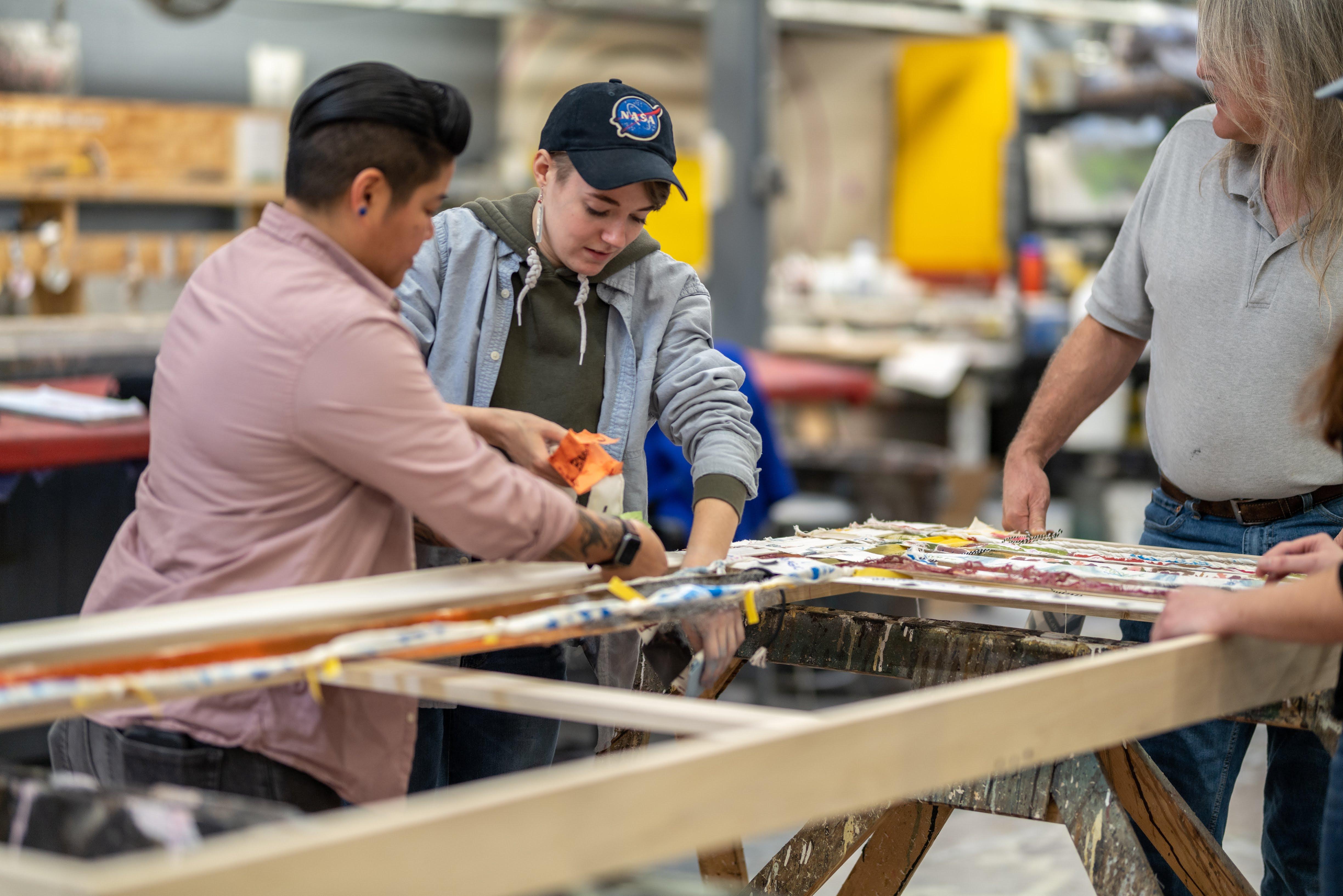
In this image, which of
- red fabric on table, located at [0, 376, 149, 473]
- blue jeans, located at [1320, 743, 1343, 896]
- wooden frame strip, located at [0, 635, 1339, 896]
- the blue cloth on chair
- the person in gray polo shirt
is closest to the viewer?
wooden frame strip, located at [0, 635, 1339, 896]

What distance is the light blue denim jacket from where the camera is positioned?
2039 millimetres

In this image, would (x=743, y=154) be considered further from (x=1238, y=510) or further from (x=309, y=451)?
(x=309, y=451)

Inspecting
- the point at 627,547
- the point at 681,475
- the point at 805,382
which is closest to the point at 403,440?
the point at 627,547

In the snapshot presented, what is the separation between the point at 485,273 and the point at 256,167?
5340 mm

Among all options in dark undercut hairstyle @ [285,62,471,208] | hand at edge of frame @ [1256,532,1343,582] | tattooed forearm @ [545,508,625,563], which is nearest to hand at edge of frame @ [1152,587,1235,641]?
hand at edge of frame @ [1256,532,1343,582]

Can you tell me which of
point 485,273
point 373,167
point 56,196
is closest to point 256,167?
point 56,196

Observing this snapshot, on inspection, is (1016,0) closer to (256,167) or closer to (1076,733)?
(256,167)

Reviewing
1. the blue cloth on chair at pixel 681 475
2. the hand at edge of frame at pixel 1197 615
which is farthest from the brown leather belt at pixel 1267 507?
the blue cloth on chair at pixel 681 475

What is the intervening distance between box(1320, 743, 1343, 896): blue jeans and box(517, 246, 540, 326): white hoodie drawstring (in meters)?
1.18

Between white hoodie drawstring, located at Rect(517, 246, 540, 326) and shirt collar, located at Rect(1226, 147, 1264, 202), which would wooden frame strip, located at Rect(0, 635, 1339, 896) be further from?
shirt collar, located at Rect(1226, 147, 1264, 202)

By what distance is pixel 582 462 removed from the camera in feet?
6.19

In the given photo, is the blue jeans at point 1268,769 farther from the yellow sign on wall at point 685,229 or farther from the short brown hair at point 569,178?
the yellow sign on wall at point 685,229

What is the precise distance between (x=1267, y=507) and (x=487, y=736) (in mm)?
1255

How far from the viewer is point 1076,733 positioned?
4.99 feet
